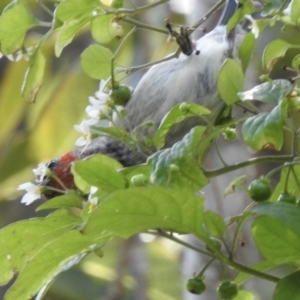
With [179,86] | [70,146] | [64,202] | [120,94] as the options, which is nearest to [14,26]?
[120,94]

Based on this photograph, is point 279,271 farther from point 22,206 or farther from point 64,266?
point 64,266

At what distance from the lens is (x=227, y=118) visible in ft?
3.45

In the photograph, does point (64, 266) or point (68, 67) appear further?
point (68, 67)

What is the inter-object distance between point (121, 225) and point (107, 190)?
3.2 inches

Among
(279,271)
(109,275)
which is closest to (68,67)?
(109,275)

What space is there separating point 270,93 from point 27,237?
1.13ft

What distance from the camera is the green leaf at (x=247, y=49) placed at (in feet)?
3.02

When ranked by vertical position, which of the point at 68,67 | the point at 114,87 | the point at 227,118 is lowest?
the point at 68,67

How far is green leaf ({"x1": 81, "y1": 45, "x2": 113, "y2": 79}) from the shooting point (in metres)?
1.00

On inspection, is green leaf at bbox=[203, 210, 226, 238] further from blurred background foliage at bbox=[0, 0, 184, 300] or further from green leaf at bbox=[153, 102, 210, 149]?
blurred background foliage at bbox=[0, 0, 184, 300]

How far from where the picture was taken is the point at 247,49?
93 centimetres

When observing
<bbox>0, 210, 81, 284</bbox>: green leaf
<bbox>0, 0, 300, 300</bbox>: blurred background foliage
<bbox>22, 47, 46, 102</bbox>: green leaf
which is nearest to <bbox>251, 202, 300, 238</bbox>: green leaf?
<bbox>0, 210, 81, 284</bbox>: green leaf

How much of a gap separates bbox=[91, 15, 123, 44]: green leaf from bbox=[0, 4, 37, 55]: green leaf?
0.09 m

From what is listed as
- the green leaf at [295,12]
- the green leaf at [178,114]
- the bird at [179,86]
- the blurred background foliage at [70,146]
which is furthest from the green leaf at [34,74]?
the blurred background foliage at [70,146]
